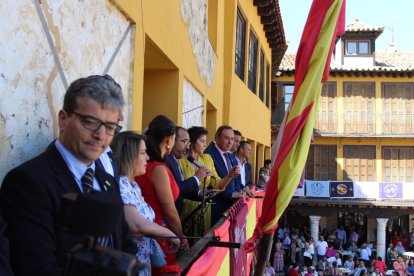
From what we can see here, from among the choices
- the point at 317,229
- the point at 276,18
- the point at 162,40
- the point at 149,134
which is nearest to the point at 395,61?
the point at 317,229

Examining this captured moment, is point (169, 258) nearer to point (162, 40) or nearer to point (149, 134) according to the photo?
point (149, 134)

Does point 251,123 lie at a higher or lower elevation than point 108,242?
higher

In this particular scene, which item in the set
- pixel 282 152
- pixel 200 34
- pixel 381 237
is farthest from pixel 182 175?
pixel 381 237

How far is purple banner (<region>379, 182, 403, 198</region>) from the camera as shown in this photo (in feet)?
83.3

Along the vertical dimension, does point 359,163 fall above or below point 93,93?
above

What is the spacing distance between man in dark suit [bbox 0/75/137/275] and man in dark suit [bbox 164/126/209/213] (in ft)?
6.28

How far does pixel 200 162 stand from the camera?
5395mm

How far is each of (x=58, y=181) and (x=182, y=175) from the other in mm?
2843

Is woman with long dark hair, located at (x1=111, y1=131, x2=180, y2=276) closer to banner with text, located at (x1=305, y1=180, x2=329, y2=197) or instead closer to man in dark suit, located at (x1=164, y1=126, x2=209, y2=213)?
man in dark suit, located at (x1=164, y1=126, x2=209, y2=213)

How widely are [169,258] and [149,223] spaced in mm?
685

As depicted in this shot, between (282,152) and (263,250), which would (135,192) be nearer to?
(282,152)

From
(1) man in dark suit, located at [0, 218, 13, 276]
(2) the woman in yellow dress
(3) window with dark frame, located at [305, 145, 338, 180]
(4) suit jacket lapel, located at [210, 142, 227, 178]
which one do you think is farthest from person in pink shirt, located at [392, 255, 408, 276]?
(1) man in dark suit, located at [0, 218, 13, 276]

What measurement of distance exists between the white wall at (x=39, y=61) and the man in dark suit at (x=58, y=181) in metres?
0.74

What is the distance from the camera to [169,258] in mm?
3396
